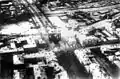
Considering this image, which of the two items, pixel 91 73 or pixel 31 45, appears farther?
pixel 31 45

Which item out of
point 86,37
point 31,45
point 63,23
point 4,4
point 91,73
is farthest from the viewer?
point 4,4

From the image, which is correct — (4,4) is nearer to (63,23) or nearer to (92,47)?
(63,23)

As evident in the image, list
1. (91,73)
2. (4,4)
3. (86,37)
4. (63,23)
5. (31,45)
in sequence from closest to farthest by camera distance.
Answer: (91,73) → (31,45) → (86,37) → (63,23) → (4,4)

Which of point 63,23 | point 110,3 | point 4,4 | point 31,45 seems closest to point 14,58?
point 31,45

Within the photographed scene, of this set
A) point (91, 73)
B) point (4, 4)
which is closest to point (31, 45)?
point (91, 73)

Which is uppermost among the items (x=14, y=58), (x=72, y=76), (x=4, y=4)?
(x=4, y=4)

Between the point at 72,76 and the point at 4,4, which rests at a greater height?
the point at 4,4

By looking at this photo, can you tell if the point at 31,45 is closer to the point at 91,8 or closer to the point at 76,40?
the point at 76,40
